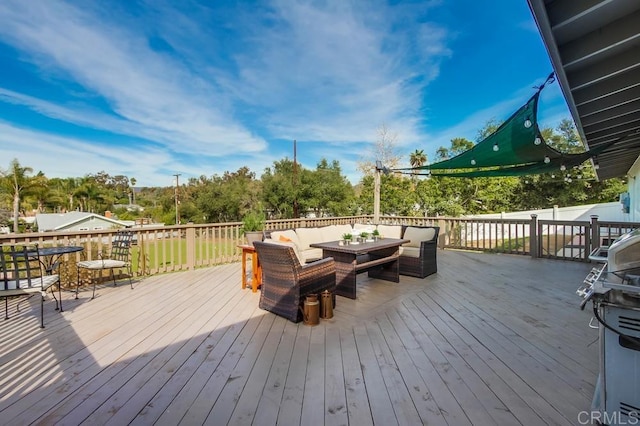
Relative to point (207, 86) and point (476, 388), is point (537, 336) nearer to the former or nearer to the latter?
point (476, 388)

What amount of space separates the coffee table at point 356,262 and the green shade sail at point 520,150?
231cm

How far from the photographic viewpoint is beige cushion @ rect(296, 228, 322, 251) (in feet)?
17.9

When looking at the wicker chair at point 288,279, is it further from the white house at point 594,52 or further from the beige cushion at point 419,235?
the white house at point 594,52

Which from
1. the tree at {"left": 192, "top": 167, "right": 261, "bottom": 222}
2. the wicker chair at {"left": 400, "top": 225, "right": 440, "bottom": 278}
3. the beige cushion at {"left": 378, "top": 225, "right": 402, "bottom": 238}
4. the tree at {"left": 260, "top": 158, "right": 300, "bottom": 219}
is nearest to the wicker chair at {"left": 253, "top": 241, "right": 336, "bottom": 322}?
the wicker chair at {"left": 400, "top": 225, "right": 440, "bottom": 278}

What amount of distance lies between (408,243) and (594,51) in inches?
144

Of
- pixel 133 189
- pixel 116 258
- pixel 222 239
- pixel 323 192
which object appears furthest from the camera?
pixel 133 189

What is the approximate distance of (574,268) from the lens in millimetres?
5766

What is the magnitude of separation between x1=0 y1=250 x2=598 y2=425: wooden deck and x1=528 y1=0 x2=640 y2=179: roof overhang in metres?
2.35

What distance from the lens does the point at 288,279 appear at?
10.6ft

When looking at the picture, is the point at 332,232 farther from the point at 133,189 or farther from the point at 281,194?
the point at 133,189

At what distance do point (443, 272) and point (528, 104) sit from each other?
9.97ft

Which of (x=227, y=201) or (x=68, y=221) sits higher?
(x=227, y=201)

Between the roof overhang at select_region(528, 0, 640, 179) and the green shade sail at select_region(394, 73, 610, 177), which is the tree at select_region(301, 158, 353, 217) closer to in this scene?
the green shade sail at select_region(394, 73, 610, 177)

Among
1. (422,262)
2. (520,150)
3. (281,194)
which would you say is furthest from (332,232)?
(281,194)
